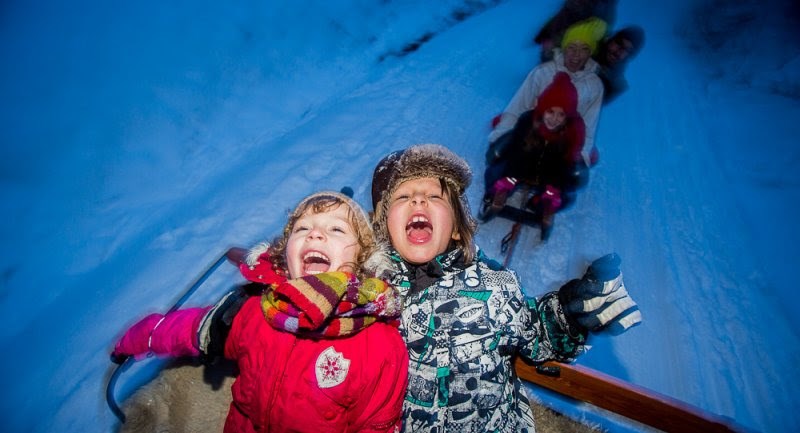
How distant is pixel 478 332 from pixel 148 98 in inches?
109

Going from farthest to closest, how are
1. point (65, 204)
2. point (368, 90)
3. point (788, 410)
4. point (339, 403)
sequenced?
point (368, 90), point (788, 410), point (65, 204), point (339, 403)

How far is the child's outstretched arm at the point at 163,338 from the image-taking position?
1.07 meters

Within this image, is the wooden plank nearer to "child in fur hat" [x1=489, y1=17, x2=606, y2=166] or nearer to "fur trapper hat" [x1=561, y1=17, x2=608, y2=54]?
"child in fur hat" [x1=489, y1=17, x2=606, y2=166]

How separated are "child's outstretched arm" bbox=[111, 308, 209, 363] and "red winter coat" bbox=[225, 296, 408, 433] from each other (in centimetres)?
21

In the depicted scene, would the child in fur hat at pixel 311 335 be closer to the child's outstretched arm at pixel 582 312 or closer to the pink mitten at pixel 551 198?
the child's outstretched arm at pixel 582 312

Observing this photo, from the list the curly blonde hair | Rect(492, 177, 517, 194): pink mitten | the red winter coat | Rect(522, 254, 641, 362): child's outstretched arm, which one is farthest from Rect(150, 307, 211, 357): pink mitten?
Rect(492, 177, 517, 194): pink mitten

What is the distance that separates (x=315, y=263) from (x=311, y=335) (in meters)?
0.23

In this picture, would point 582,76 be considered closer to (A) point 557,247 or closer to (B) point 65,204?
(A) point 557,247

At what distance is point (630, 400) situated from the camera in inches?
51.4

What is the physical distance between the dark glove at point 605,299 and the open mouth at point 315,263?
76 cm

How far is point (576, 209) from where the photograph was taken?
Result: 11.5ft

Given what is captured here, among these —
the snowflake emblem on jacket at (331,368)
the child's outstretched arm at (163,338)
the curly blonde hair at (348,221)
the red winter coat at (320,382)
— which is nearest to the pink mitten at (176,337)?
the child's outstretched arm at (163,338)

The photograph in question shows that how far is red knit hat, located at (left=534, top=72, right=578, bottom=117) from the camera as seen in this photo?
8.10 ft

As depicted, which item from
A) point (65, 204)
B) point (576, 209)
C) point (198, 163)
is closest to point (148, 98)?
point (198, 163)
